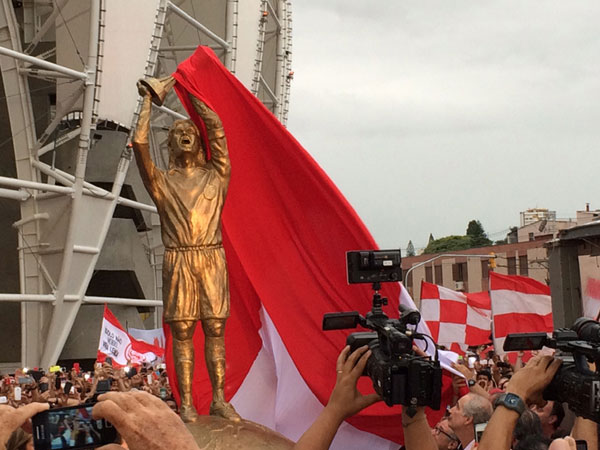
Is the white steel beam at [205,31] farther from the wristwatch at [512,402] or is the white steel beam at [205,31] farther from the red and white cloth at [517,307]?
the wristwatch at [512,402]

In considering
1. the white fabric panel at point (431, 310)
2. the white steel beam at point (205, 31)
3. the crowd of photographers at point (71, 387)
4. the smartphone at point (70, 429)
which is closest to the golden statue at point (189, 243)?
the crowd of photographers at point (71, 387)

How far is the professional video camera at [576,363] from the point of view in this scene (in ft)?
11.9

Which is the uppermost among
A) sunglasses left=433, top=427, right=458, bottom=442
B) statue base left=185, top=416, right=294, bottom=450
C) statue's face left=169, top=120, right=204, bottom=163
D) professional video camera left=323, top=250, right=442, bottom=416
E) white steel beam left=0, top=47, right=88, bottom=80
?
white steel beam left=0, top=47, right=88, bottom=80

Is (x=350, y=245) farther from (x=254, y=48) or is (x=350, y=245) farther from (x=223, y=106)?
(x=254, y=48)

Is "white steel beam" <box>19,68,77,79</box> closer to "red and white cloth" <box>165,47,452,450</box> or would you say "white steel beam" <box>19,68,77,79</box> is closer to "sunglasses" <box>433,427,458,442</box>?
"red and white cloth" <box>165,47,452,450</box>

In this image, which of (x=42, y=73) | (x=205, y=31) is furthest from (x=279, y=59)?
(x=42, y=73)

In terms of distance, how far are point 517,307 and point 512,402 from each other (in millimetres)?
13749

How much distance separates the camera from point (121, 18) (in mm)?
25094

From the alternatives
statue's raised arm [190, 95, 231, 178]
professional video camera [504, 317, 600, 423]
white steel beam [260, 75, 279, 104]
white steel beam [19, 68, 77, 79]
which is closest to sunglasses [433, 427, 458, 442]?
professional video camera [504, 317, 600, 423]

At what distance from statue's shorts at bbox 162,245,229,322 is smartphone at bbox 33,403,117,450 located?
4.03 metres

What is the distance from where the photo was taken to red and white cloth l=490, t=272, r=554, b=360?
16.8 meters

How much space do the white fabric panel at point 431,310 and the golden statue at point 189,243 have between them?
1091 cm

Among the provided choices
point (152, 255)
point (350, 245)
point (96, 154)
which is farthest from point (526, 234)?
point (350, 245)

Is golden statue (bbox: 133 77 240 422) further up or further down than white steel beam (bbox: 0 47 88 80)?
further down
